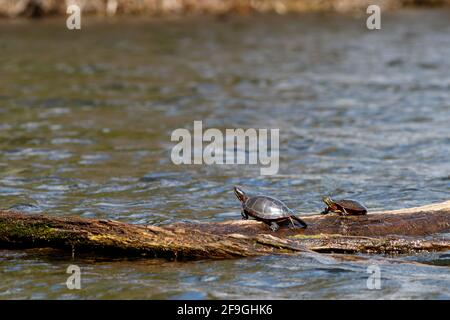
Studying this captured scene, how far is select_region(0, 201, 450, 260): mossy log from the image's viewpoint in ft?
23.4

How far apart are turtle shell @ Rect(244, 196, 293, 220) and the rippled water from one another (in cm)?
38

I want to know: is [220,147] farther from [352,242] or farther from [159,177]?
[352,242]

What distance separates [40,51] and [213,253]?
15.3 m

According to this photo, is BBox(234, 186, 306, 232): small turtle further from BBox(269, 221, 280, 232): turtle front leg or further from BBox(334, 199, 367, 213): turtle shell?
BBox(334, 199, 367, 213): turtle shell

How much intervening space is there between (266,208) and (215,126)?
22.1 ft

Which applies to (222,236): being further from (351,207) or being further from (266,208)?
(351,207)

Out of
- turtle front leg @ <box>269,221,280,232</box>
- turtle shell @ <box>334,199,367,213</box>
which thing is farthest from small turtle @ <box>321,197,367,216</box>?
turtle front leg @ <box>269,221,280,232</box>

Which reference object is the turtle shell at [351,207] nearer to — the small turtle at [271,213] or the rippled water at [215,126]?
the small turtle at [271,213]

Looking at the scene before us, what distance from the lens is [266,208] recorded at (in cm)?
739

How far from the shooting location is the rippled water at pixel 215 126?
6.94 meters

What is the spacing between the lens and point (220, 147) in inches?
496

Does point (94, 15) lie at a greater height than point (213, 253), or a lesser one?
greater

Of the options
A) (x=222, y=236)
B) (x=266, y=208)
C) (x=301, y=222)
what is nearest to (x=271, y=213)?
(x=266, y=208)
